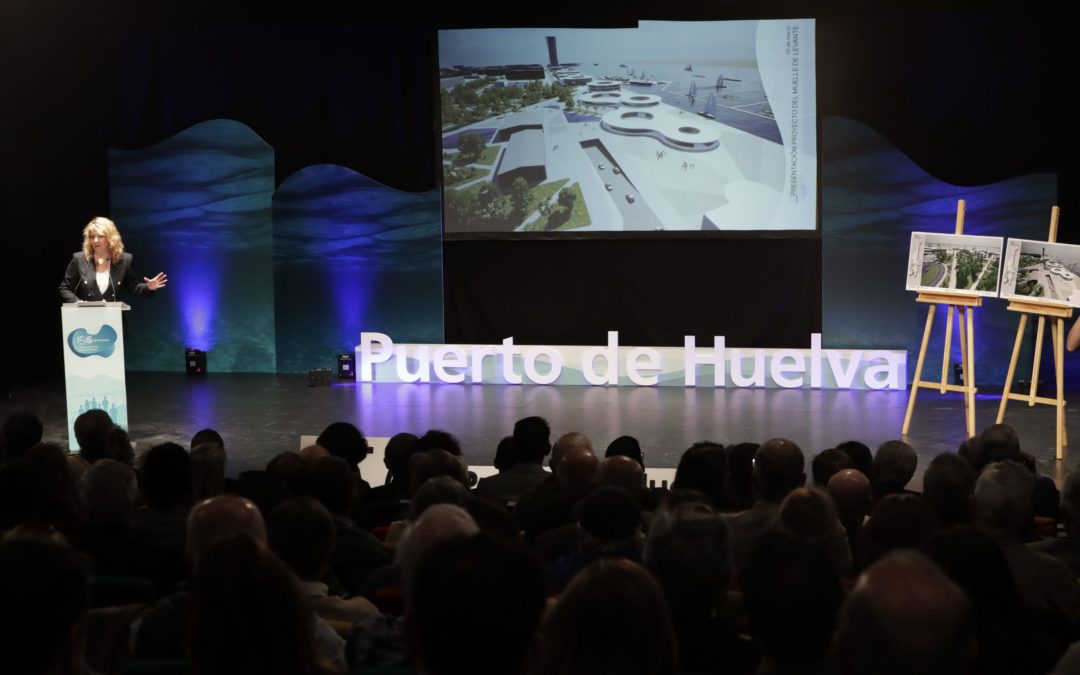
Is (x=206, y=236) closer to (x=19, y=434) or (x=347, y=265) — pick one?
(x=347, y=265)

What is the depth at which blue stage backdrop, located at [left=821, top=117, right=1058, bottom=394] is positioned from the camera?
34.6ft

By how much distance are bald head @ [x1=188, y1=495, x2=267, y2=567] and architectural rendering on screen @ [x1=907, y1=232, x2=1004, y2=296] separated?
6344 mm

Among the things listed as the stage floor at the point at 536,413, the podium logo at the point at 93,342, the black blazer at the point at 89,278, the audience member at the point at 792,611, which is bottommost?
the stage floor at the point at 536,413

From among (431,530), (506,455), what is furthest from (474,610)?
(506,455)

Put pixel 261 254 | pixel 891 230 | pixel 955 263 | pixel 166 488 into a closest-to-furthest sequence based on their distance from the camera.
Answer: pixel 166 488 → pixel 955 263 → pixel 891 230 → pixel 261 254

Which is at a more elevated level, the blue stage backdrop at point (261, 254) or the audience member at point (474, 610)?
the blue stage backdrop at point (261, 254)

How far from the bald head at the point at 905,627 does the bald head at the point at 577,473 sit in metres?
2.46

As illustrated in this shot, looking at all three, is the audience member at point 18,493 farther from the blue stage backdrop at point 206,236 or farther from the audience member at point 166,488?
the blue stage backdrop at point 206,236

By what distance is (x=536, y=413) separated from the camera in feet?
29.7

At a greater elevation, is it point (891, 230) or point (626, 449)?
point (891, 230)

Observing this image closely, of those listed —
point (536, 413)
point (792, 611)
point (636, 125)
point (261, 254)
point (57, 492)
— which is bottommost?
point (536, 413)


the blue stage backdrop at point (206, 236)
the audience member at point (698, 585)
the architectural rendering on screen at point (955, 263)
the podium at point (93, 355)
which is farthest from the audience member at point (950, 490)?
the blue stage backdrop at point (206, 236)

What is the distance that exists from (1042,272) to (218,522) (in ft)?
21.7

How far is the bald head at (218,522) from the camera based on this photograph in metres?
2.51
